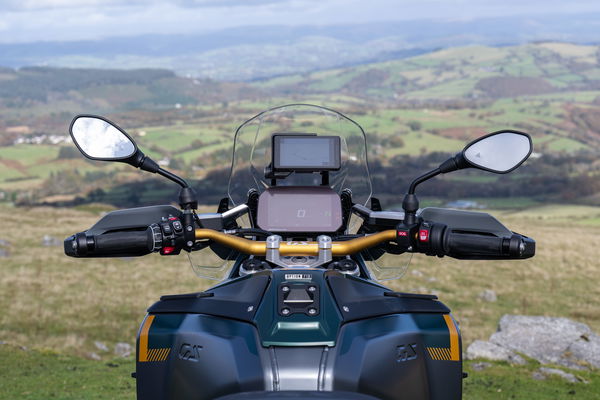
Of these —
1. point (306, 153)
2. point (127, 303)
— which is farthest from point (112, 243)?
point (127, 303)

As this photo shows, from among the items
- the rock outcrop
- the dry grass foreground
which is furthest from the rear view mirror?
the dry grass foreground

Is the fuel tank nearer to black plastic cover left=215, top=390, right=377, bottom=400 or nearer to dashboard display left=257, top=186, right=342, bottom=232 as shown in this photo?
black plastic cover left=215, top=390, right=377, bottom=400

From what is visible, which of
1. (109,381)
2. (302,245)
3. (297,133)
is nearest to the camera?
(302,245)

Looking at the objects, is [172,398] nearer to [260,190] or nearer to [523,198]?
[260,190]

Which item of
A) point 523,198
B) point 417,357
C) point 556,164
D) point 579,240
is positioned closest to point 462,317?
point 417,357

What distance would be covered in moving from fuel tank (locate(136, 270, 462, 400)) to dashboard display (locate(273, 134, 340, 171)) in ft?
4.16

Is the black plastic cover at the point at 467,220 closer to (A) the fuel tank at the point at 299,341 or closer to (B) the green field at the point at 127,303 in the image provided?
(A) the fuel tank at the point at 299,341

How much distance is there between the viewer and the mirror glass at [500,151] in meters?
4.64

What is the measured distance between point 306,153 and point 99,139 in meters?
1.36

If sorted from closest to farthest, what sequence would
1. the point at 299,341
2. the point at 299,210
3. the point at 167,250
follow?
the point at 299,341
the point at 167,250
the point at 299,210

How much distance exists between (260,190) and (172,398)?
2.32m

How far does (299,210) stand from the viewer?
16.7ft

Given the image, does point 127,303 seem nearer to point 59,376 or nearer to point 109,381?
point 59,376

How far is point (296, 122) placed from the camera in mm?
→ 6289
